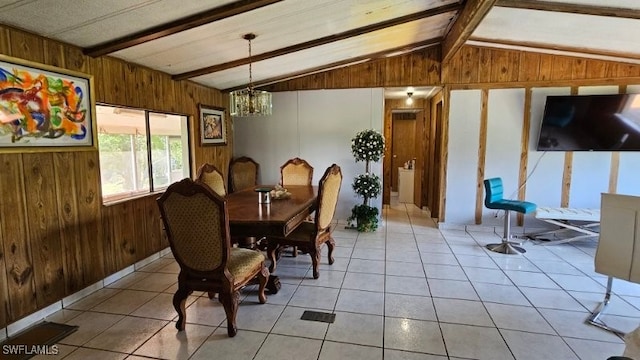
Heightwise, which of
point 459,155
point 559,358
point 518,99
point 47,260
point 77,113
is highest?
point 518,99

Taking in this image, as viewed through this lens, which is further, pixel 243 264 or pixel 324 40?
pixel 324 40

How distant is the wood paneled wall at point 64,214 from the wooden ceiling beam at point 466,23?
10.9ft

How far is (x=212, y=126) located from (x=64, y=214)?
8.42ft

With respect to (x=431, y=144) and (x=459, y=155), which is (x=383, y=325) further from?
(x=431, y=144)

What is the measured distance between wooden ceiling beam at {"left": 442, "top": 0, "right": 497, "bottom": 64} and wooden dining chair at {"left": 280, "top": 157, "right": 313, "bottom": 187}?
2.41m

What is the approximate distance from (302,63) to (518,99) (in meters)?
3.13

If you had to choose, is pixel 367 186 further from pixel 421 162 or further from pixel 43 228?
pixel 43 228

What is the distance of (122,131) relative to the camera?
3547 millimetres

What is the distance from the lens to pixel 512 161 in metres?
4.88

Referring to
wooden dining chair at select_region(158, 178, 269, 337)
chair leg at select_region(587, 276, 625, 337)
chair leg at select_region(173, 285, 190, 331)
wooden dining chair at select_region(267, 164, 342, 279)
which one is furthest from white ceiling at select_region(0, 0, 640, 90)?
chair leg at select_region(587, 276, 625, 337)

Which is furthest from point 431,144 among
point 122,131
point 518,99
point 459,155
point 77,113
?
point 77,113

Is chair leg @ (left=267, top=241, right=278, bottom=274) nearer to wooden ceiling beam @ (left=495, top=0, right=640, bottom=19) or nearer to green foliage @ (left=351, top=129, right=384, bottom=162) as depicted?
green foliage @ (left=351, top=129, right=384, bottom=162)

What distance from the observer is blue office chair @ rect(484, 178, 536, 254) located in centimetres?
404

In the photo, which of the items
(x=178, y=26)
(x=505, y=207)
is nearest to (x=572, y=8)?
(x=505, y=207)
